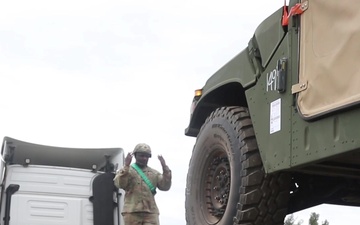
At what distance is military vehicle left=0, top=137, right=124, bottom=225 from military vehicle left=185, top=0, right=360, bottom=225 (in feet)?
6.99

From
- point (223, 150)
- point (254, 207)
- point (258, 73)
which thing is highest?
point (258, 73)

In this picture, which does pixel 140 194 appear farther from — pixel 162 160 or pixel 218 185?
pixel 218 185

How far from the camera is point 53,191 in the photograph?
28.8 feet

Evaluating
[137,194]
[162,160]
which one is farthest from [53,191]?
[162,160]

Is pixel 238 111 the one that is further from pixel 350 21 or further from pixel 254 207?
pixel 350 21

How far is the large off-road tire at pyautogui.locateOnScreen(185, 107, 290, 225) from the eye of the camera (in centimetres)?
571

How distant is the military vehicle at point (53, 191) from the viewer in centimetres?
862

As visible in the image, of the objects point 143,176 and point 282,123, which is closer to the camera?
point 282,123

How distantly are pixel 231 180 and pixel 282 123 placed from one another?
30.3 inches

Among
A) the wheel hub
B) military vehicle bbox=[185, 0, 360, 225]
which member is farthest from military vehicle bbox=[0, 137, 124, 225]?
the wheel hub

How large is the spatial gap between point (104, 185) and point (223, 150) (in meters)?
3.05

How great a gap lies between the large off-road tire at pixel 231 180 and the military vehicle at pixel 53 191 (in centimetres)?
239

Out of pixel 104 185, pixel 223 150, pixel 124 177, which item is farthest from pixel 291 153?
pixel 104 185

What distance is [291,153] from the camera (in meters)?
5.18
